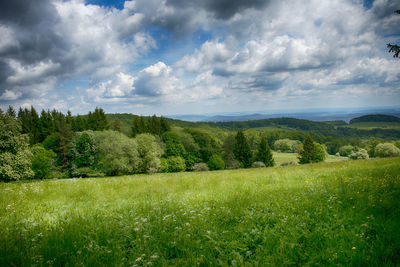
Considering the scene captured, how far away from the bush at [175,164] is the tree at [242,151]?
869 inches

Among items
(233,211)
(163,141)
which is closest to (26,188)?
(233,211)

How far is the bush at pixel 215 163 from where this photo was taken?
73.1 m

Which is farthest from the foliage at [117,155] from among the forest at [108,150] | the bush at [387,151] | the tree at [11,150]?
the bush at [387,151]

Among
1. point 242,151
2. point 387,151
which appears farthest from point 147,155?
point 387,151

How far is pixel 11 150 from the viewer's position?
21.6m

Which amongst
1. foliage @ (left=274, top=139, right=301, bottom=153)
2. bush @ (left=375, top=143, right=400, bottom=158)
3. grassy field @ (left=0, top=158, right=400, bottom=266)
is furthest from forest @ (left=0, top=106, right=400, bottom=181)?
foliage @ (left=274, top=139, right=301, bottom=153)

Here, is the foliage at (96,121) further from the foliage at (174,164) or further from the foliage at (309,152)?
the foliage at (309,152)

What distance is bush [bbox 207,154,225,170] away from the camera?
73.1 m

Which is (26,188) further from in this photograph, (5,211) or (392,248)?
(392,248)

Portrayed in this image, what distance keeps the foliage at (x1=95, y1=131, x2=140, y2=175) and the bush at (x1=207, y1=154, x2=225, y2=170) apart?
98.5 feet

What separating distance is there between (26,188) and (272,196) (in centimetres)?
1120

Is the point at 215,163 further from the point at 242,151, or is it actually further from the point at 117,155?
the point at 117,155

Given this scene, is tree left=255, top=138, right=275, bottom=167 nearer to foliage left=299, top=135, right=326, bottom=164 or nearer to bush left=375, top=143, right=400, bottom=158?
foliage left=299, top=135, right=326, bottom=164

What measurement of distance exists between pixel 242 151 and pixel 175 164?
26377 millimetres
